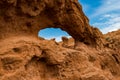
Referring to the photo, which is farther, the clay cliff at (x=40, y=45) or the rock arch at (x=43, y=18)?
the rock arch at (x=43, y=18)

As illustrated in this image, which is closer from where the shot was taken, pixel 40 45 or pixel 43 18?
pixel 40 45

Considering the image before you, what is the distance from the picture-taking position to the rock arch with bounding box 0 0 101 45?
334 inches

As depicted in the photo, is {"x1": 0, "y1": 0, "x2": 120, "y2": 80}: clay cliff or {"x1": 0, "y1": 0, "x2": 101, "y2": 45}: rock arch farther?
{"x1": 0, "y1": 0, "x2": 101, "y2": 45}: rock arch

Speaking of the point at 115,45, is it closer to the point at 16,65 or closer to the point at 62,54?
the point at 62,54

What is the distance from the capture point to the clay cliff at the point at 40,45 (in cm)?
792

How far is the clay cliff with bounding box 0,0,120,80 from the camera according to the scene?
7.92 metres

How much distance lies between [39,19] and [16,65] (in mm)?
2574

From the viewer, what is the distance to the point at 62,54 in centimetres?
933

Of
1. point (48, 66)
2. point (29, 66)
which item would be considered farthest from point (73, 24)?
point (29, 66)

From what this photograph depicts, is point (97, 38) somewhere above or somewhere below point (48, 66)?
above

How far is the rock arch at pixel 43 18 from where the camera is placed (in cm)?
848

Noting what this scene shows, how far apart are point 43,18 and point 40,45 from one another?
1.68 metres

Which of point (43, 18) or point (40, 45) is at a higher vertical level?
point (43, 18)

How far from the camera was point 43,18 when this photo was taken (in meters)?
10.1
